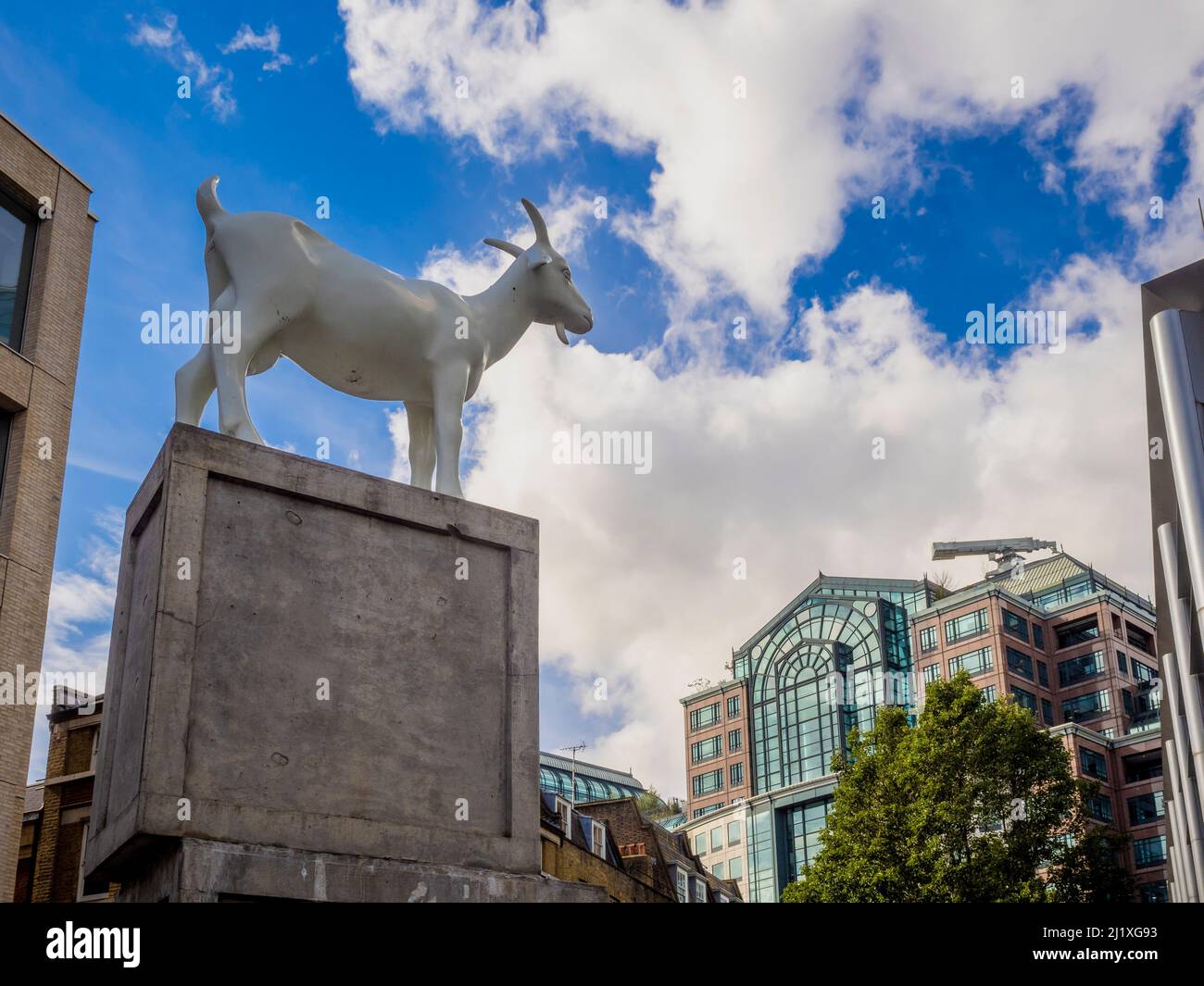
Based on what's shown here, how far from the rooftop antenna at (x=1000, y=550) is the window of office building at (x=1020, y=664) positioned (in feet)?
49.2

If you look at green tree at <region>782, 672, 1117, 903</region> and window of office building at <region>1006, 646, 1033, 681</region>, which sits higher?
window of office building at <region>1006, 646, 1033, 681</region>

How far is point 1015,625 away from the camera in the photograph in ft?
318

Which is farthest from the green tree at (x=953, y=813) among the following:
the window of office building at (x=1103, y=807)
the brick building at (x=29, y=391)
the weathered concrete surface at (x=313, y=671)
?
the window of office building at (x=1103, y=807)

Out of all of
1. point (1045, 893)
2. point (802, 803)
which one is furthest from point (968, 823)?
point (802, 803)

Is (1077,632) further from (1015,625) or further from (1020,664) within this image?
(1020,664)

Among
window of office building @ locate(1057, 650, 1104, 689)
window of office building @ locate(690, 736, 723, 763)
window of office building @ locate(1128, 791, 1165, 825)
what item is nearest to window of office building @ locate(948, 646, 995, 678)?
window of office building @ locate(1057, 650, 1104, 689)

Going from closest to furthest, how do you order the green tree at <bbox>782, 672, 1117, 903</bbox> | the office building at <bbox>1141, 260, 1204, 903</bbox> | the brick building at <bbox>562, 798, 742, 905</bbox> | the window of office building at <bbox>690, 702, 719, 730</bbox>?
the office building at <bbox>1141, 260, 1204, 903</bbox>, the green tree at <bbox>782, 672, 1117, 903</bbox>, the brick building at <bbox>562, 798, 742, 905</bbox>, the window of office building at <bbox>690, 702, 719, 730</bbox>

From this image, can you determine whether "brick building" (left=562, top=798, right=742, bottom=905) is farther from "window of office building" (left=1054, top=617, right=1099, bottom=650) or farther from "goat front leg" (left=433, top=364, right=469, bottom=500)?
"window of office building" (left=1054, top=617, right=1099, bottom=650)

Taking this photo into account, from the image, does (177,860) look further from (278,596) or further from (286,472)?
(286,472)

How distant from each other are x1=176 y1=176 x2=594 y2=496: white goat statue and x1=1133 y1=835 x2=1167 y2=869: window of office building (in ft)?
258

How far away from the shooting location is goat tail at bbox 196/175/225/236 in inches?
492

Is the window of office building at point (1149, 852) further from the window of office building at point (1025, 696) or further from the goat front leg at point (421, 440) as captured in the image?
the goat front leg at point (421, 440)

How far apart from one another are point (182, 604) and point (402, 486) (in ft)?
7.71

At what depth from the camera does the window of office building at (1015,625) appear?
316 feet
